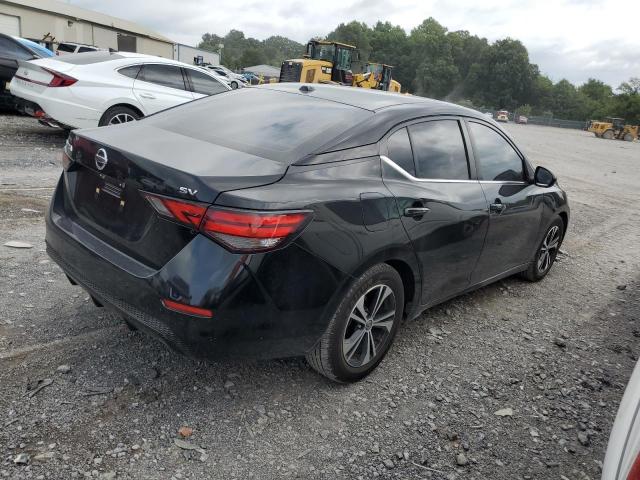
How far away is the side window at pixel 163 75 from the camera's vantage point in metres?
8.71

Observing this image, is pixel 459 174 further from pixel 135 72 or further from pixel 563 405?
pixel 135 72

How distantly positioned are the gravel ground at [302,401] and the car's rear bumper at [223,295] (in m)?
0.38

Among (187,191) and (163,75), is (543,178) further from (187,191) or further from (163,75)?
(163,75)

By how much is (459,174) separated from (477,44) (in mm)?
130464

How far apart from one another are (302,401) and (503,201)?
2196mm

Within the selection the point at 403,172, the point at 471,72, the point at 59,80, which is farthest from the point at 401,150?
the point at 471,72

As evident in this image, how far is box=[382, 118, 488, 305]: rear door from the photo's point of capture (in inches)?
119

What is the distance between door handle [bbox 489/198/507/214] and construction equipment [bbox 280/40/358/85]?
19864 millimetres

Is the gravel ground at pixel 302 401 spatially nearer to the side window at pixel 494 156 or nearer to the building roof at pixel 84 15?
the side window at pixel 494 156

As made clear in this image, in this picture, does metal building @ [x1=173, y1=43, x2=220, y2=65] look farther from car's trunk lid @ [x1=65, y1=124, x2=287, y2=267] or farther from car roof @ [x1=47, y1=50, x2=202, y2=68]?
car's trunk lid @ [x1=65, y1=124, x2=287, y2=267]

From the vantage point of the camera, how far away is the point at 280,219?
2307 mm

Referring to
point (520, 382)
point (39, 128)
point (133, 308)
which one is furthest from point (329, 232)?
point (39, 128)

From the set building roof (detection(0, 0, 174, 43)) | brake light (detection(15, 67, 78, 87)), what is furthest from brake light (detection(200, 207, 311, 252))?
building roof (detection(0, 0, 174, 43))

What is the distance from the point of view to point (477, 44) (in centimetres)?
12025
